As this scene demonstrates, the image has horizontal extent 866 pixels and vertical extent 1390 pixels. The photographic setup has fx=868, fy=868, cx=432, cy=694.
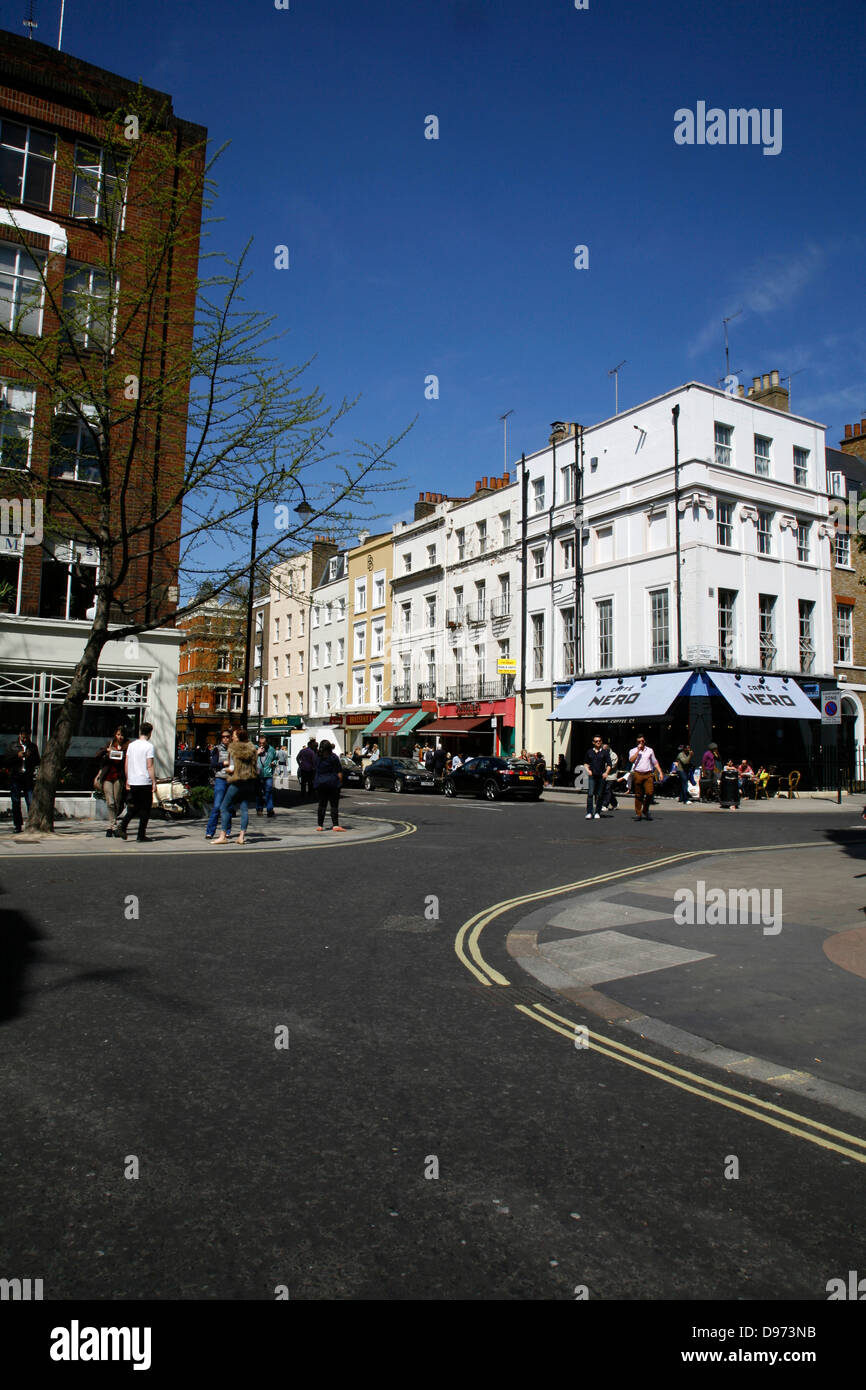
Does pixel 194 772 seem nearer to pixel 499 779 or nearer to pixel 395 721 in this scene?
pixel 499 779

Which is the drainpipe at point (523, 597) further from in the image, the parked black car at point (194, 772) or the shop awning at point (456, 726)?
the parked black car at point (194, 772)

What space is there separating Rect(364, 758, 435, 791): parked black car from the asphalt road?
27290mm

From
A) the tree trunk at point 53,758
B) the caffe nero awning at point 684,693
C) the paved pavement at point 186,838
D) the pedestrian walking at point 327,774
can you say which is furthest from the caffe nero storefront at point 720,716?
the tree trunk at point 53,758

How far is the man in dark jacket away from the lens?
21.3 m

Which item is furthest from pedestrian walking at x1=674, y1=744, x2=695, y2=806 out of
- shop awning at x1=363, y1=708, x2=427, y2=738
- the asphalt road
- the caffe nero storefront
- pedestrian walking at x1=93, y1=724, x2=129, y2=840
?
the asphalt road

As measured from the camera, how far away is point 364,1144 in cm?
352

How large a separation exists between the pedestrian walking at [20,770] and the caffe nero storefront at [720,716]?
72.8 feet

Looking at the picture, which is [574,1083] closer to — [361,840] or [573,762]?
[361,840]

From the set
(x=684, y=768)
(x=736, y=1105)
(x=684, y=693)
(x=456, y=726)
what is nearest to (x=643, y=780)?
(x=684, y=768)

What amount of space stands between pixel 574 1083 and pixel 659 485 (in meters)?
32.6

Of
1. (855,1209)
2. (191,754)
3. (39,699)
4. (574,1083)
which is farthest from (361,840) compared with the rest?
(191,754)

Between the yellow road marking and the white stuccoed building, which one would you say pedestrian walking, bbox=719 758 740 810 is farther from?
the yellow road marking

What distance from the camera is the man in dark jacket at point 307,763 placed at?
21269 mm

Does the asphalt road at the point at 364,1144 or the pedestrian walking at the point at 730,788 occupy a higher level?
the pedestrian walking at the point at 730,788
